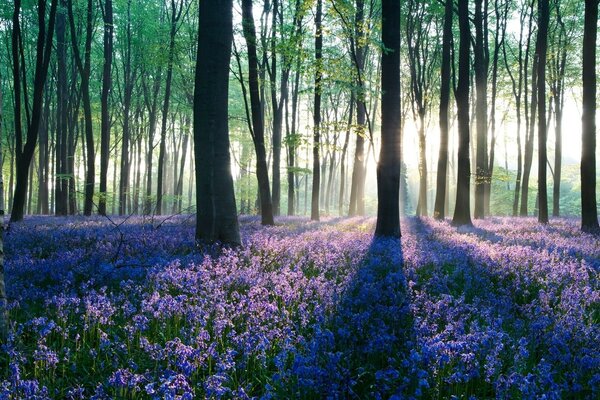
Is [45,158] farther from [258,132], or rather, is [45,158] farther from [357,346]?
[357,346]

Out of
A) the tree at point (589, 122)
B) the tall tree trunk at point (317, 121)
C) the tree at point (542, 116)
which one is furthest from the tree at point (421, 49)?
the tree at point (589, 122)

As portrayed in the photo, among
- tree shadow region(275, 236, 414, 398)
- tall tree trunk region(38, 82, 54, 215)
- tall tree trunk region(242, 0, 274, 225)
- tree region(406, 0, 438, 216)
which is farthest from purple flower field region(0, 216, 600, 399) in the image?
tall tree trunk region(38, 82, 54, 215)

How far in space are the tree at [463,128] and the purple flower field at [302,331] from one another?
28.5ft

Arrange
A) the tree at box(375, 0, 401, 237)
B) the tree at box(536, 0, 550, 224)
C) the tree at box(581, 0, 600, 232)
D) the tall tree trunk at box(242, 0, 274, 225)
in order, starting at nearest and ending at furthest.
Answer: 1. the tree at box(375, 0, 401, 237)
2. the tree at box(581, 0, 600, 232)
3. the tall tree trunk at box(242, 0, 274, 225)
4. the tree at box(536, 0, 550, 224)

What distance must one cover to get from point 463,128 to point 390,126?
6180 mm

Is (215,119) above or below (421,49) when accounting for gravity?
below

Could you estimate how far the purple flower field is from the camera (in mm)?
2664

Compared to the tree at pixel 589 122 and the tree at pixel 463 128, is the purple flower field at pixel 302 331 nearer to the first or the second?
the tree at pixel 589 122

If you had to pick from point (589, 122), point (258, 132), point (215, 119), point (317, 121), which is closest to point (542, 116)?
point (589, 122)

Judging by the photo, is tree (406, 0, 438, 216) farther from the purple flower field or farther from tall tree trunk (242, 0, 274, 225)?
the purple flower field

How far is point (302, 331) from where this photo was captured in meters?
3.75

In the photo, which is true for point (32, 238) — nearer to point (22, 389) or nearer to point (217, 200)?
point (217, 200)

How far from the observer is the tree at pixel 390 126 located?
10695 mm

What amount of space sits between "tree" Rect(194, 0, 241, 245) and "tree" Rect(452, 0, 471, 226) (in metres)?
10.3
